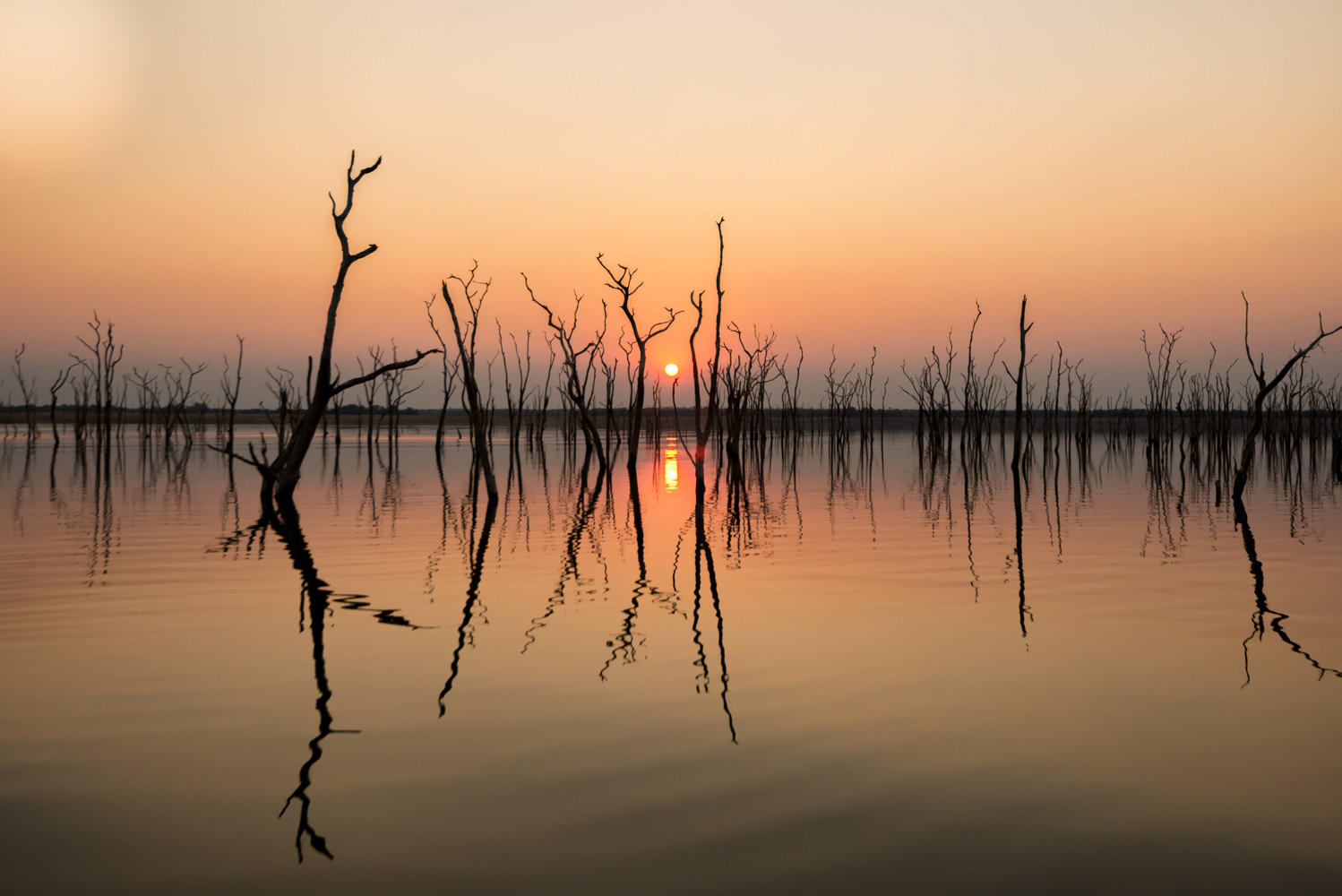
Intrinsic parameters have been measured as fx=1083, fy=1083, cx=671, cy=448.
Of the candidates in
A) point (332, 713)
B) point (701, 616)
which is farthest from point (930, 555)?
point (332, 713)

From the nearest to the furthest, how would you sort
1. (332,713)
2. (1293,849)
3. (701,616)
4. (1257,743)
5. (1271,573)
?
(1293,849), (1257,743), (332,713), (701,616), (1271,573)

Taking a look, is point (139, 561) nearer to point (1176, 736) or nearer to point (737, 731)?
point (737, 731)

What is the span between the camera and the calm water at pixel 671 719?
108 inches

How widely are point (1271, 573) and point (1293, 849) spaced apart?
18.4 ft

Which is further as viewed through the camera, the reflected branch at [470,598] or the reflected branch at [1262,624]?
the reflected branch at [1262,624]

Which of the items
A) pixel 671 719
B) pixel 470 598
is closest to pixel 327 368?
pixel 470 598

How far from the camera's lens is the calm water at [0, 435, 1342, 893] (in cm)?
275

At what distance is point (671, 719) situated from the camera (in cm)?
398

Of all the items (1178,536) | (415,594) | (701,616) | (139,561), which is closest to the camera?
(701,616)

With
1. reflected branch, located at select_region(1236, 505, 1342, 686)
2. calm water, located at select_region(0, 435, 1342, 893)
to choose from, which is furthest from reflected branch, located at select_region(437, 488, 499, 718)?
reflected branch, located at select_region(1236, 505, 1342, 686)

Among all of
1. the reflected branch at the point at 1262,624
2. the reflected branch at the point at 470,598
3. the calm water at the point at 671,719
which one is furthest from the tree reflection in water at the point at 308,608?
the reflected branch at the point at 1262,624

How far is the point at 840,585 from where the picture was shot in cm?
729

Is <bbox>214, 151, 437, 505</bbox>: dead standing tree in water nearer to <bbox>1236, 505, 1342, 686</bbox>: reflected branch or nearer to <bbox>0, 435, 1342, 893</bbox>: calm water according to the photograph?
<bbox>0, 435, 1342, 893</bbox>: calm water

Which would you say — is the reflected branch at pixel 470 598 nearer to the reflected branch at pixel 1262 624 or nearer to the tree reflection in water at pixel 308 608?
the tree reflection in water at pixel 308 608
